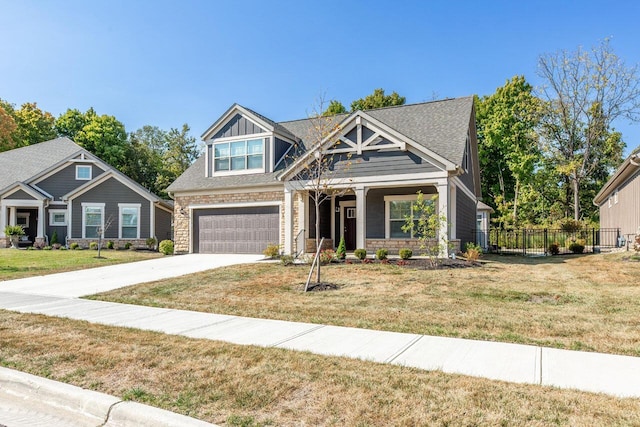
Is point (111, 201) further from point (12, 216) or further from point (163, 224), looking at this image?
point (12, 216)

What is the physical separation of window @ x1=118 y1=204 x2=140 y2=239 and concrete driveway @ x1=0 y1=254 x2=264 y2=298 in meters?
9.25

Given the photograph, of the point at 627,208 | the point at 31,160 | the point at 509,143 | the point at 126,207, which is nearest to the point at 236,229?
the point at 126,207

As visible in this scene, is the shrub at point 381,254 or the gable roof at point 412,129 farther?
the gable roof at point 412,129

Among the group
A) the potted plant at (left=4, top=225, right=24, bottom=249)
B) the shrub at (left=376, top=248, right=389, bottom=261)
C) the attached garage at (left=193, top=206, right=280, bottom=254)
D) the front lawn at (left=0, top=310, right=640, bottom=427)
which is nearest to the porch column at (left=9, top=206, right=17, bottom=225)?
the potted plant at (left=4, top=225, right=24, bottom=249)

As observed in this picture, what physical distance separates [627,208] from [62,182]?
101ft

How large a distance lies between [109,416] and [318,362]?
201 cm

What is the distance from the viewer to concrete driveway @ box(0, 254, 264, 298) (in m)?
10.4

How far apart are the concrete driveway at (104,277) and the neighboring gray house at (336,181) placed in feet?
8.11

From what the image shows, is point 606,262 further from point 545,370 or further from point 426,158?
point 545,370

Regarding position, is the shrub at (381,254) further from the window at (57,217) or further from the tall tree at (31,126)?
the tall tree at (31,126)

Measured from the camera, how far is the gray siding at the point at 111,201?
24.8 meters

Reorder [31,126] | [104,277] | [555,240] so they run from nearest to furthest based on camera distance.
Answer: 1. [104,277]
2. [555,240]
3. [31,126]

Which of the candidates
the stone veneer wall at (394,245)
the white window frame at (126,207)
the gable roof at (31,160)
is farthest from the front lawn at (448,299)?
the gable roof at (31,160)

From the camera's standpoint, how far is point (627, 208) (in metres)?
18.8
